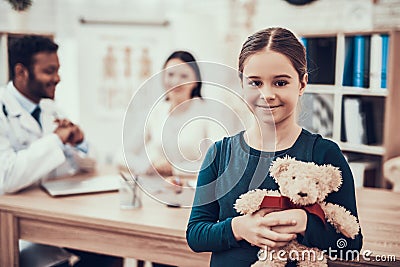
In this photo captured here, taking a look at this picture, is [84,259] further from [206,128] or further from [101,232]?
[206,128]

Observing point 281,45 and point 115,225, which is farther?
point 115,225

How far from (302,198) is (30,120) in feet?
3.65

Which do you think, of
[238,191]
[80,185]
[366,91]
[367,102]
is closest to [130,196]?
[80,185]

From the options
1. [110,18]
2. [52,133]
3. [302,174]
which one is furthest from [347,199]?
[110,18]

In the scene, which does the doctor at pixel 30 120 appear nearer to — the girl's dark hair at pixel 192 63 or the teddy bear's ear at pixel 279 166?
the girl's dark hair at pixel 192 63

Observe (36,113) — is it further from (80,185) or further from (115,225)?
(115,225)

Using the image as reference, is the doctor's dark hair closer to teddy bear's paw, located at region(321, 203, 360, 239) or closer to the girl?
the girl

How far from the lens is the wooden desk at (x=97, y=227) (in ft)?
4.62

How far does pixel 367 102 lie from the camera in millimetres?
2486

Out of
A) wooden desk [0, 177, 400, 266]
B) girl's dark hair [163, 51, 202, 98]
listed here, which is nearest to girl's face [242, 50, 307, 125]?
girl's dark hair [163, 51, 202, 98]

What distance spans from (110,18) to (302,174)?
8.71 feet

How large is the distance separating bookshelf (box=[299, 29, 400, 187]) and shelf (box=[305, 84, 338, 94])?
0.36 metres

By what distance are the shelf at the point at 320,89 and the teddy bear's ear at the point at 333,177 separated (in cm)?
19

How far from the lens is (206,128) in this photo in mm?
1361
